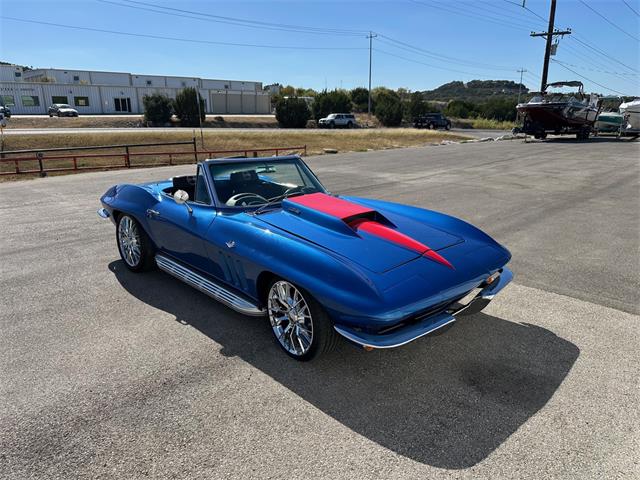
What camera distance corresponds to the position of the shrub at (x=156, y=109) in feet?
152

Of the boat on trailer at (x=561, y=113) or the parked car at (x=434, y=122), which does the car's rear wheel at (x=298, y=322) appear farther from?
the parked car at (x=434, y=122)

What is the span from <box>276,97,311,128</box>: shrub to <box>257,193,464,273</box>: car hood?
165 feet

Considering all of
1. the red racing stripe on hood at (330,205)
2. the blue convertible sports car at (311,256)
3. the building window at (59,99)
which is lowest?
the blue convertible sports car at (311,256)

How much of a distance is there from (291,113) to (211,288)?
5065 cm

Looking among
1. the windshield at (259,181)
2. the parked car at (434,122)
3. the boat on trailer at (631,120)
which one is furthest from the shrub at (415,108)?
the windshield at (259,181)

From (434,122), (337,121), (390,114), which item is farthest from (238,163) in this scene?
(390,114)

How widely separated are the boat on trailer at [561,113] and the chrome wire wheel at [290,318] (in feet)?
95.3

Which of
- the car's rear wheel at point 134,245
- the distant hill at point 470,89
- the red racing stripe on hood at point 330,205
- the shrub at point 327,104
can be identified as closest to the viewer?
the red racing stripe on hood at point 330,205

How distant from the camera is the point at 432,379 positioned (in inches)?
122

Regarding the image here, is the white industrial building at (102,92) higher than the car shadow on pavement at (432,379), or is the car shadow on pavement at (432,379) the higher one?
the white industrial building at (102,92)

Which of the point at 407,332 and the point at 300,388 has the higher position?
the point at 407,332

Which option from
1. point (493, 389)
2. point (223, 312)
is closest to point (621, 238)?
point (493, 389)

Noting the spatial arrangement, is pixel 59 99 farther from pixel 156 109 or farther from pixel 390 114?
pixel 390 114

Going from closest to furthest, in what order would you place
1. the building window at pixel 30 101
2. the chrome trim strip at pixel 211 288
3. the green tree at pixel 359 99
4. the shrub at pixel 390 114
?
the chrome trim strip at pixel 211 288, the building window at pixel 30 101, the shrub at pixel 390 114, the green tree at pixel 359 99
